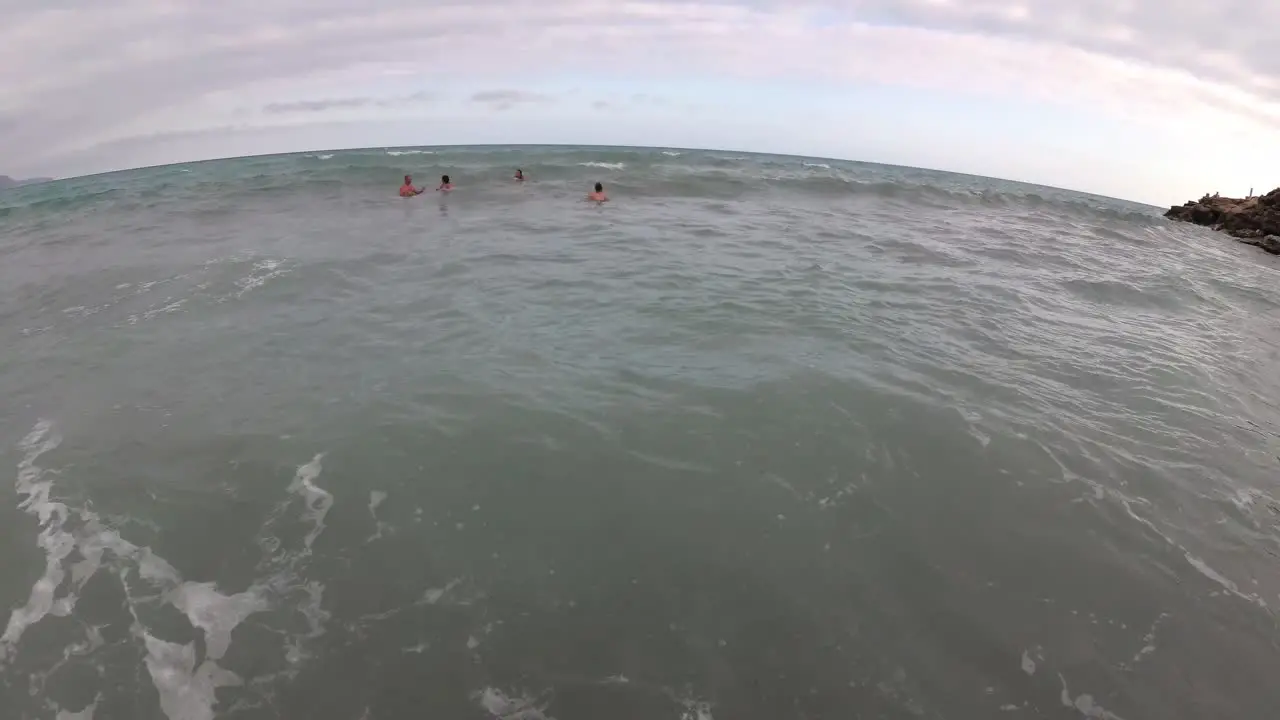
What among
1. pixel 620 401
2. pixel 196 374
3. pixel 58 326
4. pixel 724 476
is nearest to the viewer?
pixel 724 476

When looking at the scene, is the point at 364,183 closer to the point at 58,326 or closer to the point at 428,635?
the point at 58,326

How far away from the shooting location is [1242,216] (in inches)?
1297

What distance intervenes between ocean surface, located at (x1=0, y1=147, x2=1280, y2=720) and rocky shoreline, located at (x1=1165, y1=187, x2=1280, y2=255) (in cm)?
2207

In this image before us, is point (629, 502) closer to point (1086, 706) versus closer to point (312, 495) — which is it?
point (312, 495)

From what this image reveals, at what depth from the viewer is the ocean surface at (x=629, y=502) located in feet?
16.6

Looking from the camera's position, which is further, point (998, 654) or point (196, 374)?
point (196, 374)

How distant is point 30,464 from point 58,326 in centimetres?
730

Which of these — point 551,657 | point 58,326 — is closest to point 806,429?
point 551,657

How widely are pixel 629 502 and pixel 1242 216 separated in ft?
146

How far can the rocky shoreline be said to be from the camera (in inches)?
1159

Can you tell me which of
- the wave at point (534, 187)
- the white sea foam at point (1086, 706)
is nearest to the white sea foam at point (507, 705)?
the white sea foam at point (1086, 706)

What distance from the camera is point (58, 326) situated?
42.9 ft

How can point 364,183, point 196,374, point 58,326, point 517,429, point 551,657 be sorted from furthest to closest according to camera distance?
1. point 364,183
2. point 58,326
3. point 196,374
4. point 517,429
5. point 551,657

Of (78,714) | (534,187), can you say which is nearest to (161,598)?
(78,714)
